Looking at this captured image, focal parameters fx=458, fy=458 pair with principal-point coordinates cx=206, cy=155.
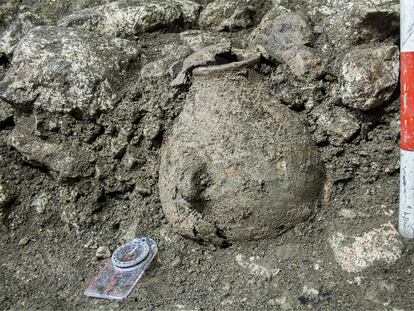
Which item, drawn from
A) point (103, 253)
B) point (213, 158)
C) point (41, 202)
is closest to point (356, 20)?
point (213, 158)

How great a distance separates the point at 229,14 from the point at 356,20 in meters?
0.50

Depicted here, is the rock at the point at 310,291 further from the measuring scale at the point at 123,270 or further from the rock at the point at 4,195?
the rock at the point at 4,195

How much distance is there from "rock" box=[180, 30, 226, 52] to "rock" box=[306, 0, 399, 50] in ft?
1.16

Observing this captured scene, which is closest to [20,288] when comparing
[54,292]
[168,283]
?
[54,292]

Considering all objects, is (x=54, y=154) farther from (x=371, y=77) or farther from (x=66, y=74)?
(x=371, y=77)

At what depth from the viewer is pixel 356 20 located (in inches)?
56.8

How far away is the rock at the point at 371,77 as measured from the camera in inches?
53.6

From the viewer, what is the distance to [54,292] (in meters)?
1.45

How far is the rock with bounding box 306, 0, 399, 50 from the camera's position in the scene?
4.57ft

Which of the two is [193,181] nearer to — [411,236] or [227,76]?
[227,76]

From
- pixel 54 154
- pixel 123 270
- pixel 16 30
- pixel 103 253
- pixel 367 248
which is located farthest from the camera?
pixel 16 30

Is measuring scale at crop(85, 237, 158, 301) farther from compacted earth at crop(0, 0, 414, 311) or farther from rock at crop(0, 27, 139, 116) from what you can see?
rock at crop(0, 27, 139, 116)

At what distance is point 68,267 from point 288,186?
78cm

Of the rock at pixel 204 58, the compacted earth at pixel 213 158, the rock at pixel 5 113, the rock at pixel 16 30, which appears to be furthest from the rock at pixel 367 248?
the rock at pixel 16 30
